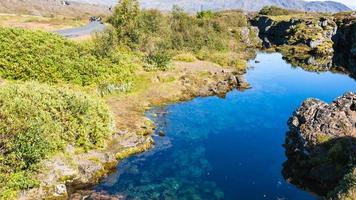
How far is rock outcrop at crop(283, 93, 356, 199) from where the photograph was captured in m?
41.6

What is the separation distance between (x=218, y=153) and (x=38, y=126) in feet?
75.0

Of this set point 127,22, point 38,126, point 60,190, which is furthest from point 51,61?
point 127,22

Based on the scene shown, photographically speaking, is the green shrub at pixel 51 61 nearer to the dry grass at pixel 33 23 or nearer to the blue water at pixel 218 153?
the blue water at pixel 218 153

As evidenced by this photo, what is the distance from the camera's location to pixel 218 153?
51.2m

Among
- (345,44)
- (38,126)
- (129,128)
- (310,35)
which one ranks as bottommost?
(345,44)

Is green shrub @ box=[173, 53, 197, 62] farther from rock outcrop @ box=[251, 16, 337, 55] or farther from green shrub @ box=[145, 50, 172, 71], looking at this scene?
rock outcrop @ box=[251, 16, 337, 55]

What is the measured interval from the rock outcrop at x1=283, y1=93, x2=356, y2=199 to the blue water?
1731mm

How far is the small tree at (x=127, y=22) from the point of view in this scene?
96.5m

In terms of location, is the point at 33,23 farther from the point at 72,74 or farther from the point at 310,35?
the point at 310,35

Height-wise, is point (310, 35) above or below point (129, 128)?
above

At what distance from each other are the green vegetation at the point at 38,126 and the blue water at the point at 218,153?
6.27 m

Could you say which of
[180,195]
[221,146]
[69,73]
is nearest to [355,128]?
[221,146]

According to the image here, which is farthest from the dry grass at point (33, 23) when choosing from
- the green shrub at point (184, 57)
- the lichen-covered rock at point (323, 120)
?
the lichen-covered rock at point (323, 120)

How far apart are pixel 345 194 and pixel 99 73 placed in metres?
49.3
